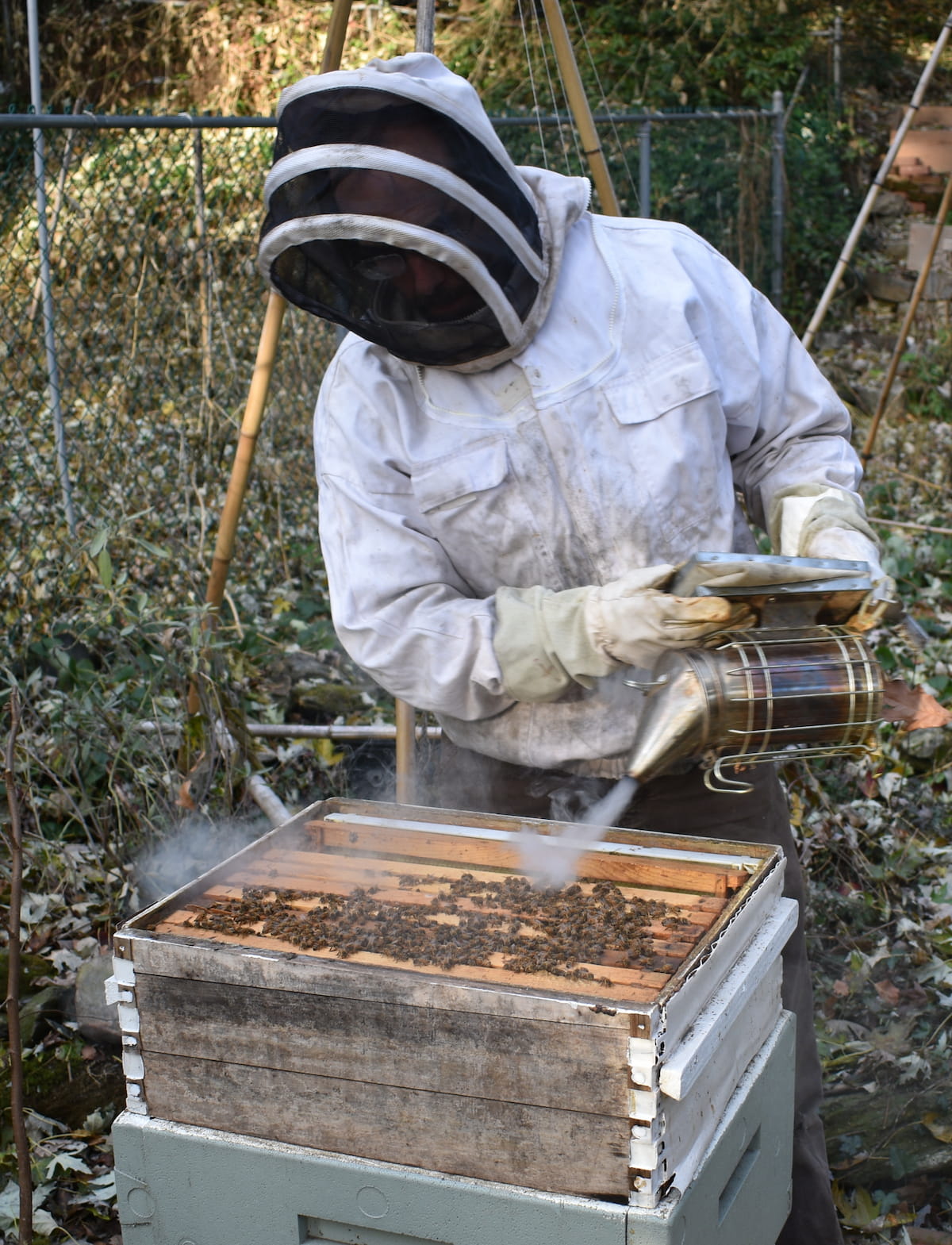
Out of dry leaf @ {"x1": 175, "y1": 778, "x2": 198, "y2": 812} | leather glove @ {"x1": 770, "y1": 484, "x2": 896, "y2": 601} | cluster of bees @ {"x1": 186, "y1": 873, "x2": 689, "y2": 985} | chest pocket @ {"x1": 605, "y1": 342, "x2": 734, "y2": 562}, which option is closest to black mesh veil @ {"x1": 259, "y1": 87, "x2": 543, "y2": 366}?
chest pocket @ {"x1": 605, "y1": 342, "x2": 734, "y2": 562}

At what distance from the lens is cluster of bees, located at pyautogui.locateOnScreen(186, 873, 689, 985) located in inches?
63.4

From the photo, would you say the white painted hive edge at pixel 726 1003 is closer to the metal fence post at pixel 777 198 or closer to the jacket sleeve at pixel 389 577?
the jacket sleeve at pixel 389 577

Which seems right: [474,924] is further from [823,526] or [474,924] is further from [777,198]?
[777,198]

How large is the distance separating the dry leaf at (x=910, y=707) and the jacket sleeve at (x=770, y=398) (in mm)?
433

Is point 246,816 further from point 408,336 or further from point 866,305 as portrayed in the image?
point 866,305

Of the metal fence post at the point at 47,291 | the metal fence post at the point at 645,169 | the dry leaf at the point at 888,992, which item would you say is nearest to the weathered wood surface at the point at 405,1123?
the dry leaf at the point at 888,992

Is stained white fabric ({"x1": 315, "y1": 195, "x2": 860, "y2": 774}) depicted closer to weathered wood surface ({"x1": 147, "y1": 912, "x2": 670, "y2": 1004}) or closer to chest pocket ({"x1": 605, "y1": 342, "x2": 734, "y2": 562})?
Result: chest pocket ({"x1": 605, "y1": 342, "x2": 734, "y2": 562})

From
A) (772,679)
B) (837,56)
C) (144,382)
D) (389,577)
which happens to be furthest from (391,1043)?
(837,56)

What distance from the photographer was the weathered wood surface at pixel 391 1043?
145 cm

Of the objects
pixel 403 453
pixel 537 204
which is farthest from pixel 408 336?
pixel 537 204

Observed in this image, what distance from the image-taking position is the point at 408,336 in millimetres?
2086

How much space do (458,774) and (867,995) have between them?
144 centimetres

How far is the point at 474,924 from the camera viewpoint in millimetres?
1713

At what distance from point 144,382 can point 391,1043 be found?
492 cm
